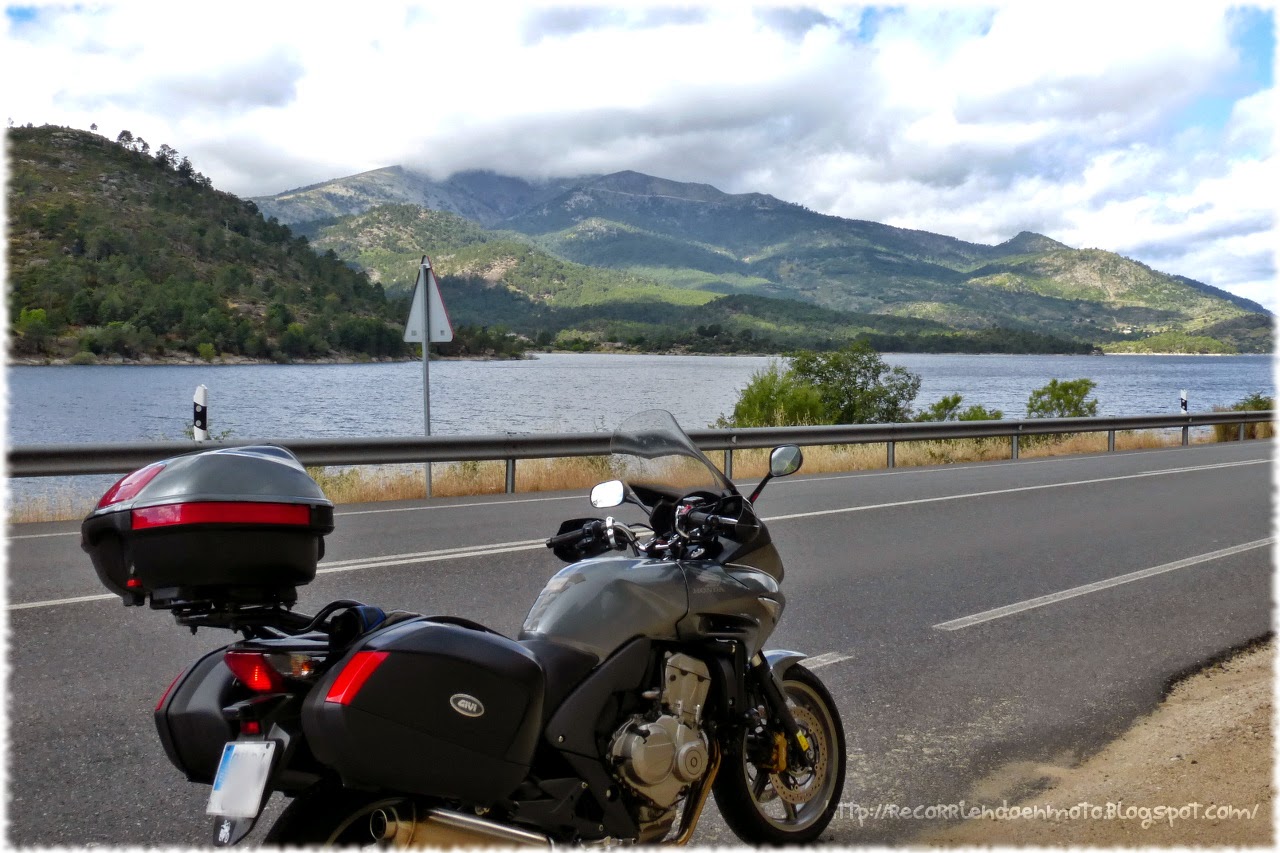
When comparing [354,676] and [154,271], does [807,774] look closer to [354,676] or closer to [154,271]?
[354,676]

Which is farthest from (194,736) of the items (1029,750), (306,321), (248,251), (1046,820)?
(248,251)

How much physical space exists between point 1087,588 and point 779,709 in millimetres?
5279

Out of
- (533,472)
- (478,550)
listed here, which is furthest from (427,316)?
(478,550)

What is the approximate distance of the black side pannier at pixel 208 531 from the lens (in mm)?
2500

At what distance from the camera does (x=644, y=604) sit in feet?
10.3

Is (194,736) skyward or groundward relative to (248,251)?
groundward

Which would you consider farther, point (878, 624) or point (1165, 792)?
point (878, 624)

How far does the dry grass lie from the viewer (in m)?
11.6

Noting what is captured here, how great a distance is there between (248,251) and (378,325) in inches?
760

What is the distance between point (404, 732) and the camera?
2492 mm

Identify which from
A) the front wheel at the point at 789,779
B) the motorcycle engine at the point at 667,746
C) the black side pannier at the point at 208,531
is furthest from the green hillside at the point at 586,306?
the black side pannier at the point at 208,531

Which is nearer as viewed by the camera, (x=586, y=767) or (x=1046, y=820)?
→ (x=586, y=767)

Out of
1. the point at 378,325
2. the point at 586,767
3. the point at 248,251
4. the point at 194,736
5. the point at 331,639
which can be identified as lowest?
the point at 586,767

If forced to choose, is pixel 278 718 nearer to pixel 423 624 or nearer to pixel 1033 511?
pixel 423 624
